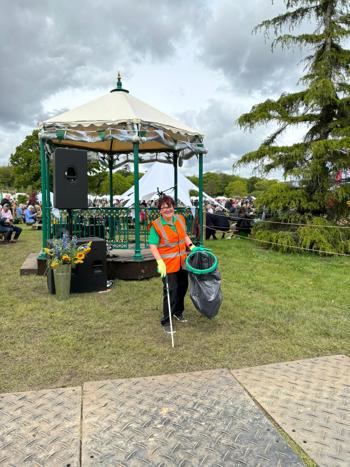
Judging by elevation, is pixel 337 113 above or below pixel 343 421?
above

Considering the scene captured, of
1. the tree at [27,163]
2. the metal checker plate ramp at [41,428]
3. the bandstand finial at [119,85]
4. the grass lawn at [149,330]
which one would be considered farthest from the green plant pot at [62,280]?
the tree at [27,163]

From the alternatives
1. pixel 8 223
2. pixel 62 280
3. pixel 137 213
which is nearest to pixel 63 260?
pixel 62 280

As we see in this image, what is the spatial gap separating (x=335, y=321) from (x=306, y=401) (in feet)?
7.00

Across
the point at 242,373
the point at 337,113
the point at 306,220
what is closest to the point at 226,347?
the point at 242,373

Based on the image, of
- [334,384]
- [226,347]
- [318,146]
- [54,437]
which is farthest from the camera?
[318,146]

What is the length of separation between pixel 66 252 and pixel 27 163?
99.6 ft

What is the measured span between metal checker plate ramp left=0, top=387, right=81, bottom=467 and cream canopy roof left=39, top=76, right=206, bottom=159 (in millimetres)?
5194

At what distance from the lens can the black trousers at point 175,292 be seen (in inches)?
175

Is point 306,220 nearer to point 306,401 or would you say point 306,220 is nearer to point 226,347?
point 226,347

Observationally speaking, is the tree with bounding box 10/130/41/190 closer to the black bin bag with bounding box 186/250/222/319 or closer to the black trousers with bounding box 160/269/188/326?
the black trousers with bounding box 160/269/188/326

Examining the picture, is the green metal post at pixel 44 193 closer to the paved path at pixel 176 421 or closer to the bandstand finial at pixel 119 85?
the bandstand finial at pixel 119 85

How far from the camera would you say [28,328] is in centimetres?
446

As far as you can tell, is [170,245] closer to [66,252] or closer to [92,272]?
[66,252]

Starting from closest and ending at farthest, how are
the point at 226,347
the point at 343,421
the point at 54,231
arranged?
the point at 343,421 → the point at 226,347 → the point at 54,231
